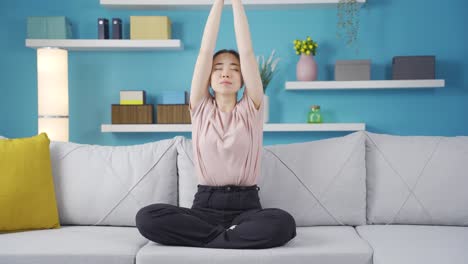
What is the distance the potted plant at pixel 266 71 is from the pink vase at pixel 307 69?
20 centimetres

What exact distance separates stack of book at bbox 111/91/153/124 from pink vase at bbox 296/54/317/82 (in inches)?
43.7

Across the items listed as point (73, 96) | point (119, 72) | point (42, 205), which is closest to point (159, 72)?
point (119, 72)

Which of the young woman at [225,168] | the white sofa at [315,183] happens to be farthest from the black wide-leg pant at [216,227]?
the white sofa at [315,183]

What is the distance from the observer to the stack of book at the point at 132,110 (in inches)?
153

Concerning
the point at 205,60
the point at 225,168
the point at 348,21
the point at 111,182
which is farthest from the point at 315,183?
→ the point at 348,21

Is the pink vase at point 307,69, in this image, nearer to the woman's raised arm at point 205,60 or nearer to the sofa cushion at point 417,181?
the sofa cushion at point 417,181

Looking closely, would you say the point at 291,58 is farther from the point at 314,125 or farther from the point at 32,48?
the point at 32,48

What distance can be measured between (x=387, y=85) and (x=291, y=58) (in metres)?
0.72

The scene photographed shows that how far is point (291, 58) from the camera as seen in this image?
404 cm

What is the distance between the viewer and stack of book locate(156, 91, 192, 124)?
3.88 meters

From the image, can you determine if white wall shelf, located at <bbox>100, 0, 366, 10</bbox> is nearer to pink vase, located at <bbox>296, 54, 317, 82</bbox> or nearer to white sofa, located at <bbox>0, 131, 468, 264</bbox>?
pink vase, located at <bbox>296, 54, 317, 82</bbox>

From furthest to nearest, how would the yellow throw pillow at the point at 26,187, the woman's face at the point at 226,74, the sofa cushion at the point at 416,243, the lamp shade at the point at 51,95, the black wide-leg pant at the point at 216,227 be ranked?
1. the lamp shade at the point at 51,95
2. the woman's face at the point at 226,74
3. the yellow throw pillow at the point at 26,187
4. the black wide-leg pant at the point at 216,227
5. the sofa cushion at the point at 416,243

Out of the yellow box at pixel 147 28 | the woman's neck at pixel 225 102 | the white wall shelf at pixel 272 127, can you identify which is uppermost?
the yellow box at pixel 147 28

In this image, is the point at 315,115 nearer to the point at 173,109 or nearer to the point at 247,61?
the point at 173,109
